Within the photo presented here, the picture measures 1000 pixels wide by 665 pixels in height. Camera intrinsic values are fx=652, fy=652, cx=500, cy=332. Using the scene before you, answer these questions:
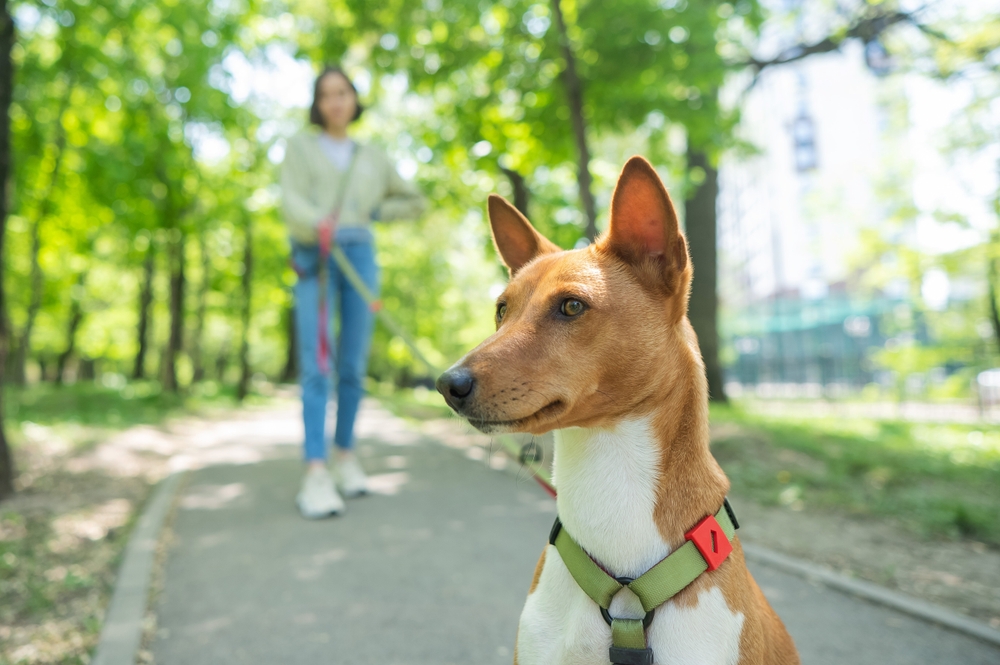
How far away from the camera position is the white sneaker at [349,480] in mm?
5238

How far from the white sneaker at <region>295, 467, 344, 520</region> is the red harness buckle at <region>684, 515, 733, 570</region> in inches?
141

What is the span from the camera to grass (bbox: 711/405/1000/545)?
5.18 metres

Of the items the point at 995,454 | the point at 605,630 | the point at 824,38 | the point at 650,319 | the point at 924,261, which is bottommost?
the point at 995,454

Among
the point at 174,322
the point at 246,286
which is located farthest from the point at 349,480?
the point at 246,286

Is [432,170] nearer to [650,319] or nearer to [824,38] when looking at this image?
[824,38]

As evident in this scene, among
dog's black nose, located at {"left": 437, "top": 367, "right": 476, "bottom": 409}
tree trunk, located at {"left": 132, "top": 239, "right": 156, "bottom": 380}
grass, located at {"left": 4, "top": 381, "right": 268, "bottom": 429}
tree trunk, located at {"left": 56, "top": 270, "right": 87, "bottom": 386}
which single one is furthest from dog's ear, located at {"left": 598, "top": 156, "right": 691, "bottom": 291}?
tree trunk, located at {"left": 56, "top": 270, "right": 87, "bottom": 386}

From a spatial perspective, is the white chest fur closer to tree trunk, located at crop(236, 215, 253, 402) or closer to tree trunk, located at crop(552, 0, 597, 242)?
tree trunk, located at crop(552, 0, 597, 242)

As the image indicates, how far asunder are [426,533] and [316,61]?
9.52m

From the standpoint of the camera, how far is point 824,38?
35.4 feet

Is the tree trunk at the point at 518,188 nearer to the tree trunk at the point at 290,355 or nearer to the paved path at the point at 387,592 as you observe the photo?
the paved path at the point at 387,592

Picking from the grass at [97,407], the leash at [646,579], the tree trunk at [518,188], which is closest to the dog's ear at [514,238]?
the leash at [646,579]

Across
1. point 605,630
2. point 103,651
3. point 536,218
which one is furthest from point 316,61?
point 605,630

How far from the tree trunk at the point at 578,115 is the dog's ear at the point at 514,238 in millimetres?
5004

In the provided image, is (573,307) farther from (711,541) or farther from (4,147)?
(4,147)
